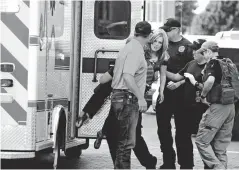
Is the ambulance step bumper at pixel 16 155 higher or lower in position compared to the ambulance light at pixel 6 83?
lower

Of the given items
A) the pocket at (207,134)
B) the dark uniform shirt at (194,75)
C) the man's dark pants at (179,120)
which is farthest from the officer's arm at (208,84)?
the man's dark pants at (179,120)

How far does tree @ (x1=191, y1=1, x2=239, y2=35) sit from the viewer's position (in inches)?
2148

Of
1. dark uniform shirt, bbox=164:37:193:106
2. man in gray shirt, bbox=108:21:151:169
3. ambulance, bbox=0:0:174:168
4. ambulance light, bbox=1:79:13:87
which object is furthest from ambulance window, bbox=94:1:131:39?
ambulance light, bbox=1:79:13:87

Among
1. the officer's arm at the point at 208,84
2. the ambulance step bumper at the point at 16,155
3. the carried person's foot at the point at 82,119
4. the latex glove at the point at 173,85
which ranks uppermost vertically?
the officer's arm at the point at 208,84

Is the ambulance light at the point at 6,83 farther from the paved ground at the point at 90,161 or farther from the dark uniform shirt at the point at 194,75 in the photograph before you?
the dark uniform shirt at the point at 194,75

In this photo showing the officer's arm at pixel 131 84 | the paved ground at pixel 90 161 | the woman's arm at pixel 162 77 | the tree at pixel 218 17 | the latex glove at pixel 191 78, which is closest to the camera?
the officer's arm at pixel 131 84

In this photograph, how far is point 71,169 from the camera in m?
9.98

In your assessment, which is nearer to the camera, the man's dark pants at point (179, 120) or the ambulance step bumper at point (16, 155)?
the ambulance step bumper at point (16, 155)

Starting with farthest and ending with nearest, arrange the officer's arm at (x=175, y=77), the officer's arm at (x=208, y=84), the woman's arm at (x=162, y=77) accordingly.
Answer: the officer's arm at (x=175, y=77) → the woman's arm at (x=162, y=77) → the officer's arm at (x=208, y=84)

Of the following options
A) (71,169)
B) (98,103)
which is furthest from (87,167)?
(98,103)

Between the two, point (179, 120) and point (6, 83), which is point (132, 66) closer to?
point (6, 83)

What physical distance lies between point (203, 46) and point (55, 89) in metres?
1.93

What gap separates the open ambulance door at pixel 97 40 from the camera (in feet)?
32.8

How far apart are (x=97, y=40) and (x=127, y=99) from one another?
1926mm
